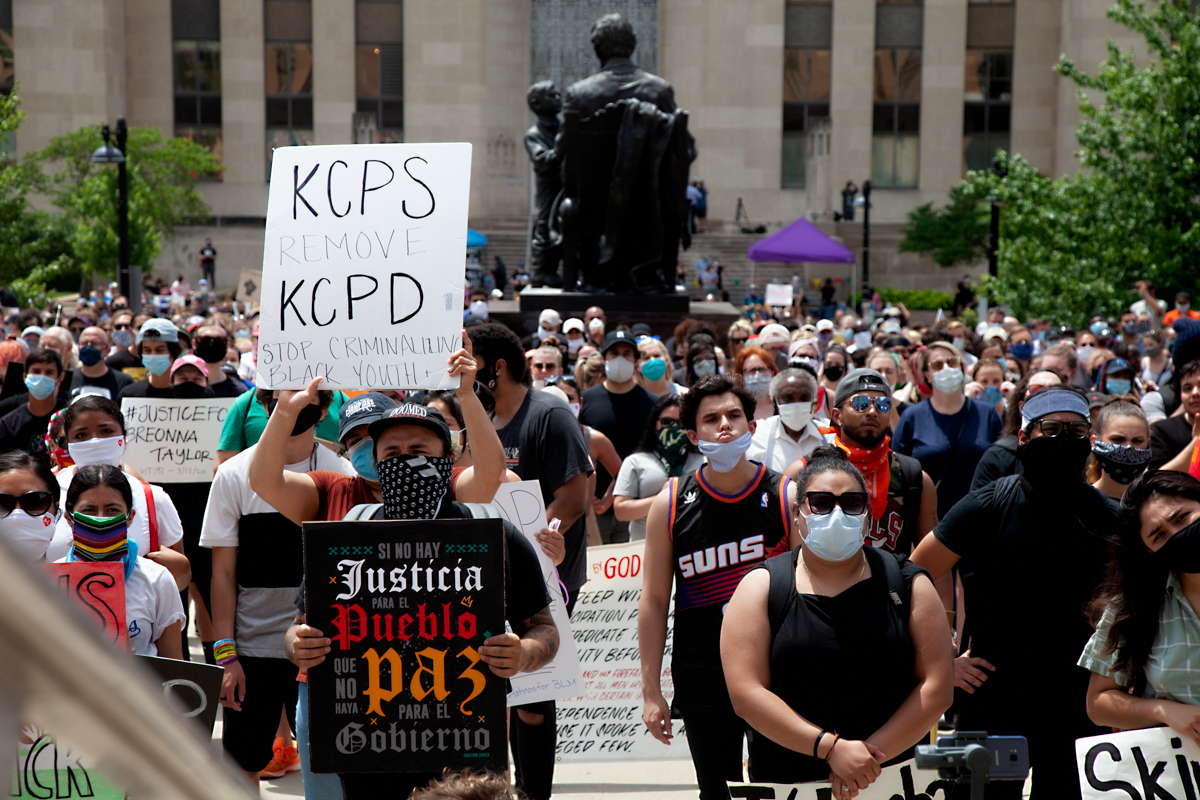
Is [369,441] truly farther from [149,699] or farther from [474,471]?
[149,699]

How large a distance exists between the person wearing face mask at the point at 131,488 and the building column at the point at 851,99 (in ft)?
160

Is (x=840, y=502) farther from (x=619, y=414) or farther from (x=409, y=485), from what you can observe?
(x=619, y=414)

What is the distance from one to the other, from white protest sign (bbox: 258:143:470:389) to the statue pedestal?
13147 mm


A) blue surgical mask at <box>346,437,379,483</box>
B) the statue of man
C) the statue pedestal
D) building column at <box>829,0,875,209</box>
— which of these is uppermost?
building column at <box>829,0,875,209</box>

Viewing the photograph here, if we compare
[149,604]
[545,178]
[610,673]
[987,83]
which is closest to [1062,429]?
[610,673]

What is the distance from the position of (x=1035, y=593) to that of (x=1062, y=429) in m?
0.59

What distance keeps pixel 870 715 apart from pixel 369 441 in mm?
1718

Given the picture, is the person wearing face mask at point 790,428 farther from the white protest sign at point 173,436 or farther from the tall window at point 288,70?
the tall window at point 288,70

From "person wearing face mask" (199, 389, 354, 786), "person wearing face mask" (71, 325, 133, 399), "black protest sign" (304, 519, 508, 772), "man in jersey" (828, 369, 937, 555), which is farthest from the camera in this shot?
"person wearing face mask" (71, 325, 133, 399)

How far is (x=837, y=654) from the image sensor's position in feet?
12.3

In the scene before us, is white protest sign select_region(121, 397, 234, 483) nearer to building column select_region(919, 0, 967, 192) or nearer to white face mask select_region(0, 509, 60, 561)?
white face mask select_region(0, 509, 60, 561)

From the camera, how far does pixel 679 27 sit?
175ft

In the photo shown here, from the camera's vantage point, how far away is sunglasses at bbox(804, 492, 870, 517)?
3898mm

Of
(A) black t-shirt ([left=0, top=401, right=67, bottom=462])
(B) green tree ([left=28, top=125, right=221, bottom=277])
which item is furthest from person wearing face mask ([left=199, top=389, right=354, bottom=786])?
(B) green tree ([left=28, top=125, right=221, bottom=277])
